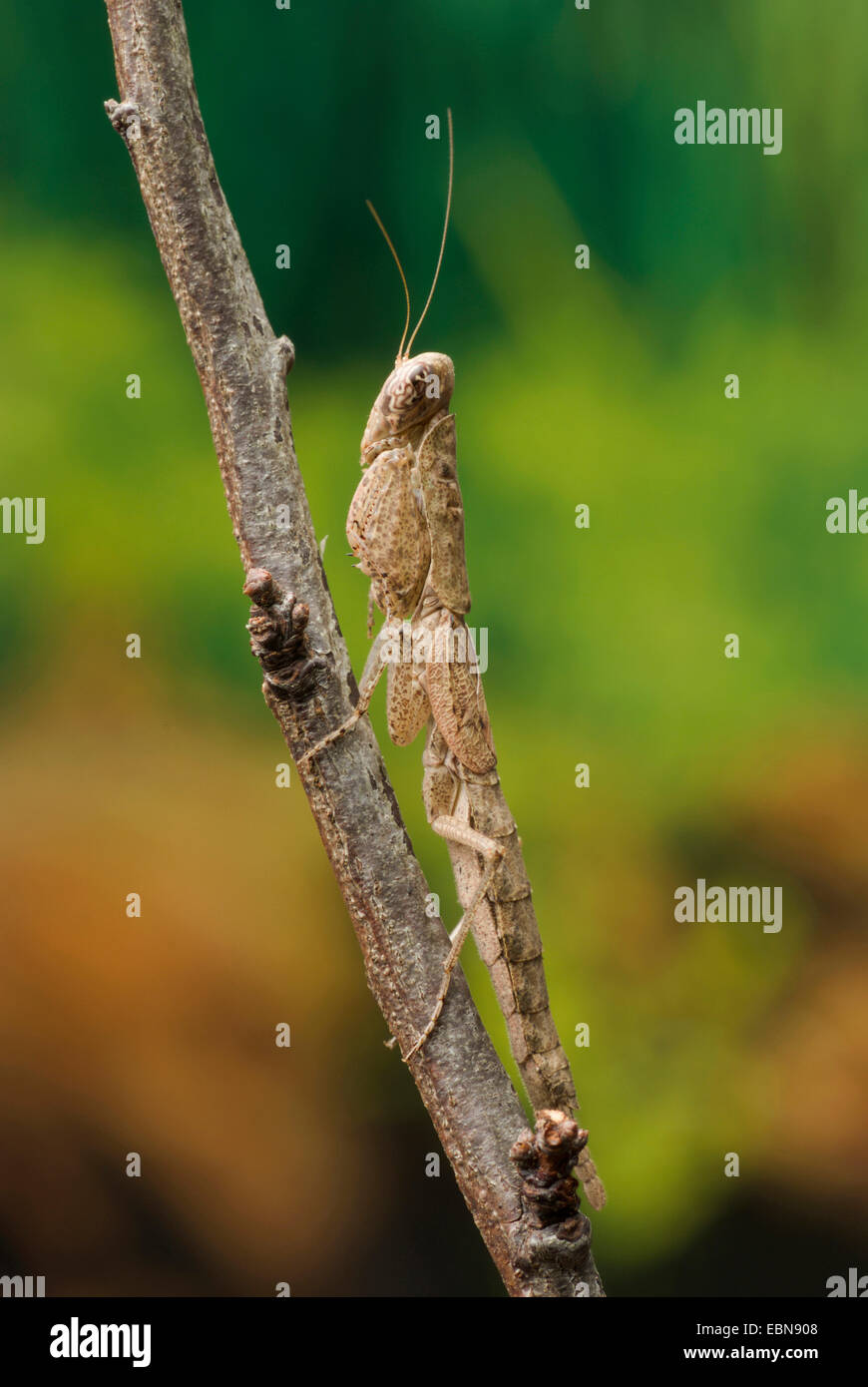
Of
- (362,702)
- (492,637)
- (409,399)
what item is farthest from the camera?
(492,637)

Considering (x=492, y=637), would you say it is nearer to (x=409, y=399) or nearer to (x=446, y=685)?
(x=446, y=685)

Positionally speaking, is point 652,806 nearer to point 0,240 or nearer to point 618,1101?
point 618,1101

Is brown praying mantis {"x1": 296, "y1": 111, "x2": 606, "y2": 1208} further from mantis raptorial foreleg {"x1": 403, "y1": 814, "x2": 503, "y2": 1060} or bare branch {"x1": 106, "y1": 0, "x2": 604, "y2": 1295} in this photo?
bare branch {"x1": 106, "y1": 0, "x2": 604, "y2": 1295}

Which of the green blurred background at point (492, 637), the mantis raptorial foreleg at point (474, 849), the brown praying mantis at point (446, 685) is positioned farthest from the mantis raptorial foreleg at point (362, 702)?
the green blurred background at point (492, 637)

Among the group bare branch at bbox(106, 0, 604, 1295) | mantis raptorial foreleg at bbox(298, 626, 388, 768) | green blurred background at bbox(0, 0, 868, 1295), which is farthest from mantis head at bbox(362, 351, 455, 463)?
green blurred background at bbox(0, 0, 868, 1295)

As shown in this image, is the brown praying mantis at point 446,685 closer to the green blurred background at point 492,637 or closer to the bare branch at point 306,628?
the bare branch at point 306,628

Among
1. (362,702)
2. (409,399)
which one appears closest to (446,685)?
(362,702)
